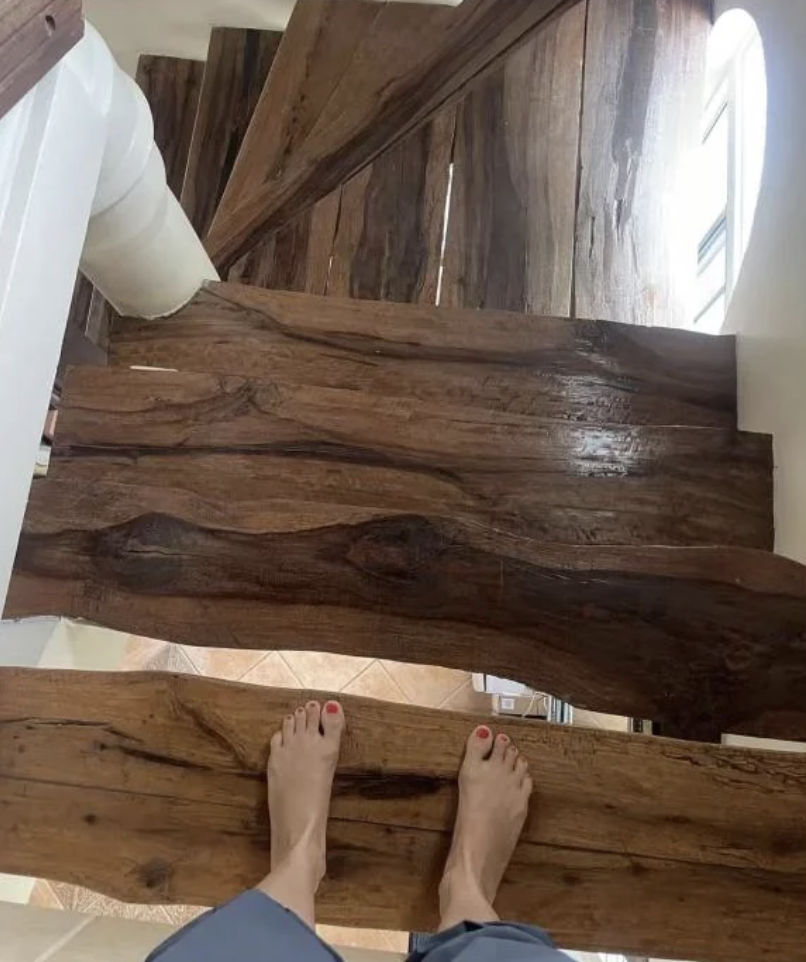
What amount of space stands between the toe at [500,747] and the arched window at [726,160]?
4.42ft

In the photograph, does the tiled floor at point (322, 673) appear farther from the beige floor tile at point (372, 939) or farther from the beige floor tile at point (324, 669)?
the beige floor tile at point (372, 939)

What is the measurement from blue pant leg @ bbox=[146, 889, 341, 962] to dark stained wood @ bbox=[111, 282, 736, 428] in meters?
0.74

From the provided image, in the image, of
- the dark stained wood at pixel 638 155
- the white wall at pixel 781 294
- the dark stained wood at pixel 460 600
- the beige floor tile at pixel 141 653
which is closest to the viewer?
the dark stained wood at pixel 460 600

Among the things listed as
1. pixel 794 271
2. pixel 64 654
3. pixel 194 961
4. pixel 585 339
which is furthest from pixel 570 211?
pixel 194 961

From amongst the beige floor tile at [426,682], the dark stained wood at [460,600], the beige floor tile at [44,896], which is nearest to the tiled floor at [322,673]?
the beige floor tile at [426,682]

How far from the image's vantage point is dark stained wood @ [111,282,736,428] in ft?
4.62

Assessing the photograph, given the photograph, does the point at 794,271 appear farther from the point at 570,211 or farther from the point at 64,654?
the point at 64,654

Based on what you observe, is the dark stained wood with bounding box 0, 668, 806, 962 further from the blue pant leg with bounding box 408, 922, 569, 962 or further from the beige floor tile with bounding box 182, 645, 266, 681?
the beige floor tile with bounding box 182, 645, 266, 681

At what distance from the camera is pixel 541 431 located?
1.29m

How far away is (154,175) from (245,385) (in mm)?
278

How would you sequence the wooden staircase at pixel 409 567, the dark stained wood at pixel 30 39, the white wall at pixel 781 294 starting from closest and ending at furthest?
the dark stained wood at pixel 30 39
the wooden staircase at pixel 409 567
the white wall at pixel 781 294

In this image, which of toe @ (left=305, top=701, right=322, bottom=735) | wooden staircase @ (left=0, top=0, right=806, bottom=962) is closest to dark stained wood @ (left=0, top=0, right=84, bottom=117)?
wooden staircase @ (left=0, top=0, right=806, bottom=962)

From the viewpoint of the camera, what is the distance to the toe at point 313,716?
0.95m

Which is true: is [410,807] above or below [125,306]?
below
